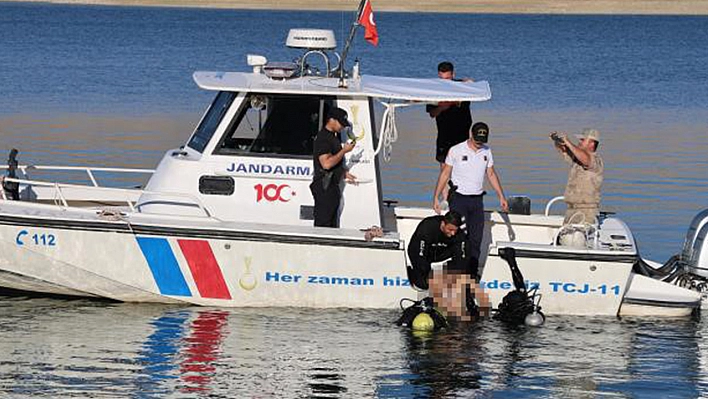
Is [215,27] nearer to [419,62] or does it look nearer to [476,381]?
[419,62]

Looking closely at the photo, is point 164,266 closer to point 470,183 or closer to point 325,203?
point 325,203

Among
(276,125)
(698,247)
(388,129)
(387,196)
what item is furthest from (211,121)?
(387,196)

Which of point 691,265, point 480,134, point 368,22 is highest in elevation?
point 368,22

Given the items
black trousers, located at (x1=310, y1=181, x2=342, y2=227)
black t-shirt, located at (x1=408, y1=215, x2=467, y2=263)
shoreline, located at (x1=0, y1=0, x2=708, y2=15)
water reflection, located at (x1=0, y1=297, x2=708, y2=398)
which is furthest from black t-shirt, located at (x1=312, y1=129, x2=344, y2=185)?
shoreline, located at (x1=0, y1=0, x2=708, y2=15)

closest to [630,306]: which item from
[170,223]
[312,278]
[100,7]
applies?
[312,278]

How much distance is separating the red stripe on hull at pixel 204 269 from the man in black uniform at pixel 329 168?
41.3 inches

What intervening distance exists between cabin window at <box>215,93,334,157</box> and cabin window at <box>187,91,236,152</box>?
5.9 inches

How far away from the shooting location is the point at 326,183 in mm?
14781

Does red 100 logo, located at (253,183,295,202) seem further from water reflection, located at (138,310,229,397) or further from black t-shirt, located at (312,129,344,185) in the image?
water reflection, located at (138,310,229,397)

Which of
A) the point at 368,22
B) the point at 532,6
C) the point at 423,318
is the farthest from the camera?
the point at 532,6

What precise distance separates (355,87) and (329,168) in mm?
941

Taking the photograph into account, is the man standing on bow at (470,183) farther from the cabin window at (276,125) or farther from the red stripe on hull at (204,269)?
the red stripe on hull at (204,269)

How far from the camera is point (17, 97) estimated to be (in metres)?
36.5

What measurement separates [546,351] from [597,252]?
117cm
